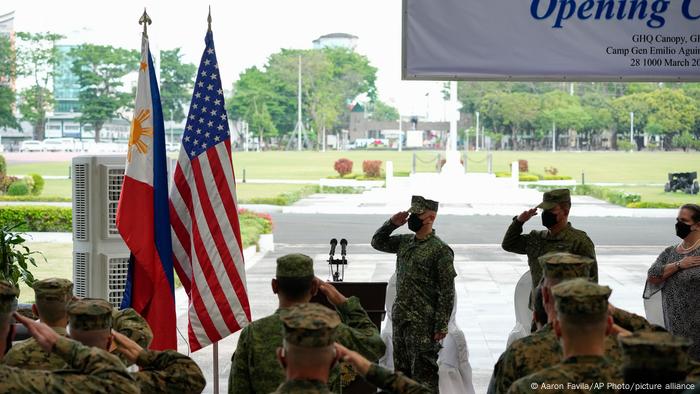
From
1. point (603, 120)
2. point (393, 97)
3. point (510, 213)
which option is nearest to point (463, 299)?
point (510, 213)

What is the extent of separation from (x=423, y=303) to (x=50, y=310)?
3.25m

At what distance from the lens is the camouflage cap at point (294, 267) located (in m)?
4.06

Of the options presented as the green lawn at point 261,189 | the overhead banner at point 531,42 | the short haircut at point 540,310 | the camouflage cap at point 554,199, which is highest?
the overhead banner at point 531,42

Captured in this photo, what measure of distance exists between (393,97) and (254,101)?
18.9 metres

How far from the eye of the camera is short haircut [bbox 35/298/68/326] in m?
4.13

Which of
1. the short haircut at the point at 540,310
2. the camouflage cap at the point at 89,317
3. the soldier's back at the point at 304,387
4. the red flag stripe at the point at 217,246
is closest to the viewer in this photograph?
the soldier's back at the point at 304,387

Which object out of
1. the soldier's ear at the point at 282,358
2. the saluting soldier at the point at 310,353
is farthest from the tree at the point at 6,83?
the saluting soldier at the point at 310,353

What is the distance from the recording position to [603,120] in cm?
6988

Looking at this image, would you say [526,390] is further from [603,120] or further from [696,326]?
[603,120]

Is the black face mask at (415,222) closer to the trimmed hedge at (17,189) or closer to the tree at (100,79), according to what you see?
the trimmed hedge at (17,189)

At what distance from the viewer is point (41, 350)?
12.8ft

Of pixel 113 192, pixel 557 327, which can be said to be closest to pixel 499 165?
pixel 113 192

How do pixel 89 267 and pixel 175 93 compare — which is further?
pixel 175 93

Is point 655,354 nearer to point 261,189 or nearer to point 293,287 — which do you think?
point 293,287
